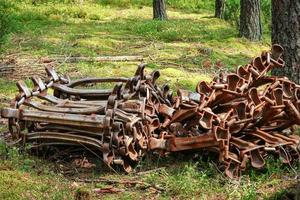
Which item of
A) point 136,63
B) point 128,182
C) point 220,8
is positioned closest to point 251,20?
point 136,63

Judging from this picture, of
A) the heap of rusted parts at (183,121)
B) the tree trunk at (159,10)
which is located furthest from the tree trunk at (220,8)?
the heap of rusted parts at (183,121)

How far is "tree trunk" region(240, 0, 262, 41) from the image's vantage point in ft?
45.3

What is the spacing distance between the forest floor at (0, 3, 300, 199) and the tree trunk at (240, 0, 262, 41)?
0.25 meters

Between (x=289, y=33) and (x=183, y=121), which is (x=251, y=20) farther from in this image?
(x=183, y=121)

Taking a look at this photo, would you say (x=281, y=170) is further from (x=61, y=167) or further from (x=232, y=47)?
(x=232, y=47)

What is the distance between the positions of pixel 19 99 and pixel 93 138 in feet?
3.56

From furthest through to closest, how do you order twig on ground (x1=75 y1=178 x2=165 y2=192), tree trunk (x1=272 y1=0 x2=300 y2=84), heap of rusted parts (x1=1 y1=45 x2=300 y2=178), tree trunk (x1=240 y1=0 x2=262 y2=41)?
tree trunk (x1=240 y1=0 x2=262 y2=41) < tree trunk (x1=272 y1=0 x2=300 y2=84) < heap of rusted parts (x1=1 y1=45 x2=300 y2=178) < twig on ground (x1=75 y1=178 x2=165 y2=192)

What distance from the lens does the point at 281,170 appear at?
508cm

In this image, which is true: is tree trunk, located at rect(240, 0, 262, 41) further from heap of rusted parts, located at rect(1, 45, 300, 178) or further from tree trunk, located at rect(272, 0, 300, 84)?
heap of rusted parts, located at rect(1, 45, 300, 178)

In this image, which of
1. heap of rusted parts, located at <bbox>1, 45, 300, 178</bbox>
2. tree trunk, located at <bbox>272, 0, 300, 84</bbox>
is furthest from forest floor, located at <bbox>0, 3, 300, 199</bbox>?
tree trunk, located at <bbox>272, 0, 300, 84</bbox>

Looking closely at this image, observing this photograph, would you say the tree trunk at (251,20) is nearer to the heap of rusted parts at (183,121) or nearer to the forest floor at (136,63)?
the forest floor at (136,63)

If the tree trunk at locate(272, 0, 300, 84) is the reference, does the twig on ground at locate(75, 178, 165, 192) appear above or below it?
below

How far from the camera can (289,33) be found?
22.6ft

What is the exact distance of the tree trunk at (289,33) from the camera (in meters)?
6.76
